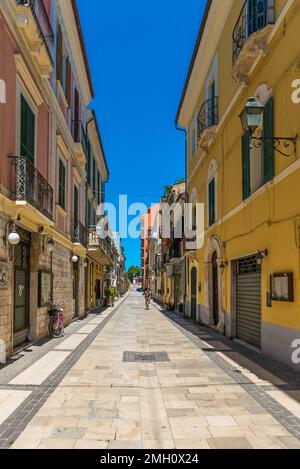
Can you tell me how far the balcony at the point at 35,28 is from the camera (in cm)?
896

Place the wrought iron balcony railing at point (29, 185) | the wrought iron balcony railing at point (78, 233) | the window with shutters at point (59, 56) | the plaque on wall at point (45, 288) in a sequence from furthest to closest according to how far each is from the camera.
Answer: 1. the wrought iron balcony railing at point (78, 233)
2. the window with shutters at point (59, 56)
3. the plaque on wall at point (45, 288)
4. the wrought iron balcony railing at point (29, 185)

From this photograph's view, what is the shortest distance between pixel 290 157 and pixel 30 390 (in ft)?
19.8

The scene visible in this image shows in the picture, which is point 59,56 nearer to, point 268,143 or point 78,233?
point 78,233

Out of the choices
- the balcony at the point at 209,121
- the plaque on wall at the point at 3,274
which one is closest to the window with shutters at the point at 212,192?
the balcony at the point at 209,121

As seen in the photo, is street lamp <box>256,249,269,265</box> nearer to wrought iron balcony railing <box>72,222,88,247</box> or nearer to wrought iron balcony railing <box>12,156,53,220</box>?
wrought iron balcony railing <box>12,156,53,220</box>

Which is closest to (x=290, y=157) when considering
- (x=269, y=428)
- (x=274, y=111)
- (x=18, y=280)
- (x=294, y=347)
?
(x=274, y=111)

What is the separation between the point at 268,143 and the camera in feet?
30.8

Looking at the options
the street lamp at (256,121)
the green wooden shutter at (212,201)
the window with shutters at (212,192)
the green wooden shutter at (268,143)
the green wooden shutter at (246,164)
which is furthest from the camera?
the green wooden shutter at (212,201)

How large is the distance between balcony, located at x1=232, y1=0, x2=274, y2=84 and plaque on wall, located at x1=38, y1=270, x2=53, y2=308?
7179mm

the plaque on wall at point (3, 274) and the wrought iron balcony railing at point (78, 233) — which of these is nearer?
the plaque on wall at point (3, 274)

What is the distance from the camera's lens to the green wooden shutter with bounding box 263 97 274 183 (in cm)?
927

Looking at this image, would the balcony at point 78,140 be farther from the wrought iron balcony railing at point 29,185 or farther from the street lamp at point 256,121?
the street lamp at point 256,121

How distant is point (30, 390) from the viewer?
6.71 m

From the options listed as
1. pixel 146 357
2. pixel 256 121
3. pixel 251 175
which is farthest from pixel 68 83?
pixel 146 357
